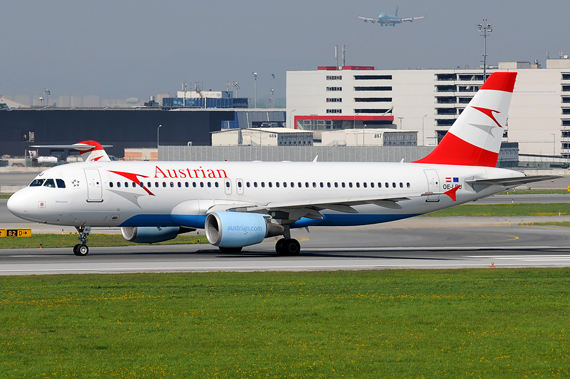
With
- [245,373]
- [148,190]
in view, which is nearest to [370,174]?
[148,190]

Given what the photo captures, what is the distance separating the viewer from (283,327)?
2109cm

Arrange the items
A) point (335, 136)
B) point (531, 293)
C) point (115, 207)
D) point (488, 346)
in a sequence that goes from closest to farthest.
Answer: point (488, 346), point (531, 293), point (115, 207), point (335, 136)

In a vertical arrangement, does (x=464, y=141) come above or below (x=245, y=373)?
above

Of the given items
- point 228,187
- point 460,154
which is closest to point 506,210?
point 460,154

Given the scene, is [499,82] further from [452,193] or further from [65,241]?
[65,241]

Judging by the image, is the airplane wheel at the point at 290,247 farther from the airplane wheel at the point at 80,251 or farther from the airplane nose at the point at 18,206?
the airplane nose at the point at 18,206

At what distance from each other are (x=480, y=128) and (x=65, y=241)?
990 inches

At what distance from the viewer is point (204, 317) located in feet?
73.6

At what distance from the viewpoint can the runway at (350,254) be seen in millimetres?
36281

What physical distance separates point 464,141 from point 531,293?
2134 centimetres

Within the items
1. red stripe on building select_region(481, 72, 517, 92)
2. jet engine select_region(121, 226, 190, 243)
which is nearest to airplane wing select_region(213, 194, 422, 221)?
jet engine select_region(121, 226, 190, 243)

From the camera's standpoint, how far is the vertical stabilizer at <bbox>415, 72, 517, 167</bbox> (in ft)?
157

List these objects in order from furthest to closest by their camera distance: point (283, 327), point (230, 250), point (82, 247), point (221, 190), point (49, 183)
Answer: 1. point (230, 250)
2. point (221, 190)
3. point (82, 247)
4. point (49, 183)
5. point (283, 327)

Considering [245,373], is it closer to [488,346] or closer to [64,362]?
[64,362]
